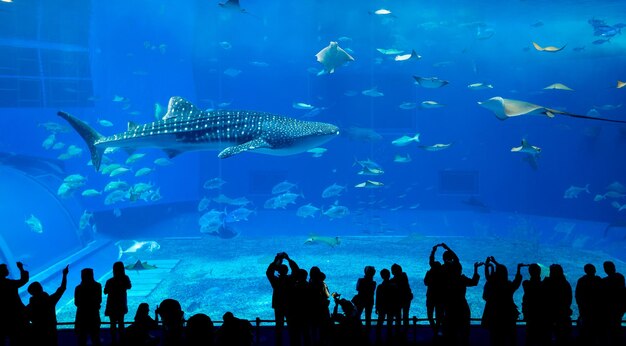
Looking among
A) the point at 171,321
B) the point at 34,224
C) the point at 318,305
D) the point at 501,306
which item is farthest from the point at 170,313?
the point at 34,224

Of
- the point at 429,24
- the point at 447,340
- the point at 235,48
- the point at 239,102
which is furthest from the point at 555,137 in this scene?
the point at 447,340

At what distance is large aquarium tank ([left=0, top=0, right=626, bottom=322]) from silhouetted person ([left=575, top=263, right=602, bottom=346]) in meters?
5.54

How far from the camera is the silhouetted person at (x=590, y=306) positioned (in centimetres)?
370

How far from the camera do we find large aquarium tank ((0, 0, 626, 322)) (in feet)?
42.2

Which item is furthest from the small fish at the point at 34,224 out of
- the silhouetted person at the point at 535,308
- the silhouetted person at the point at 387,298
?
the silhouetted person at the point at 535,308

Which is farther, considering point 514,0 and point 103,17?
point 103,17

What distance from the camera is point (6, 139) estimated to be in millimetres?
15648

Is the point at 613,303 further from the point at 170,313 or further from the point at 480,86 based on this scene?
the point at 480,86

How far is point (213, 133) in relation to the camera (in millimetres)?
6352

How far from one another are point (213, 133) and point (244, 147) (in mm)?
535

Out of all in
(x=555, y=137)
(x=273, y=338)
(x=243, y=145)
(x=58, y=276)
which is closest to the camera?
(x=273, y=338)

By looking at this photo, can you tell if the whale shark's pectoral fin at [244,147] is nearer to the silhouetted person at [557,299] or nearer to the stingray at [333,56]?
the stingray at [333,56]

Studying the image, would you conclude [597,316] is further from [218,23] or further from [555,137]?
[218,23]

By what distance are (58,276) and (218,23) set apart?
18415 millimetres
